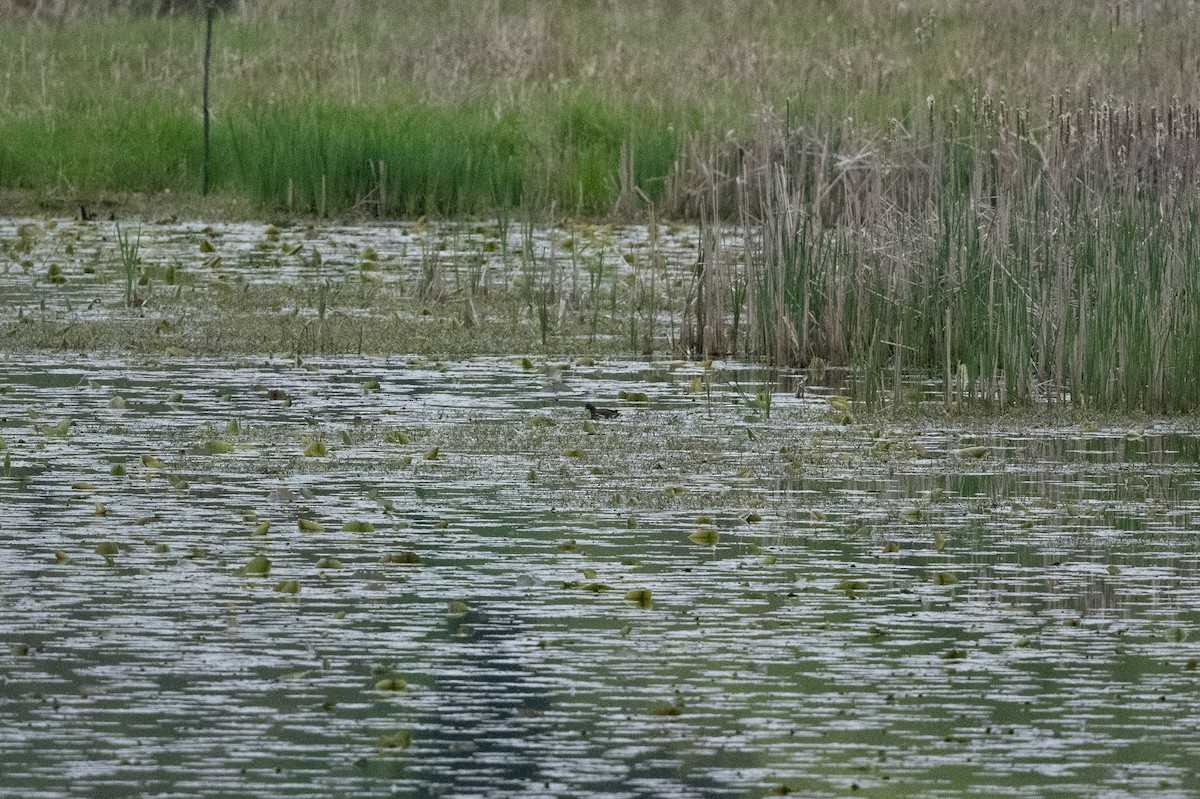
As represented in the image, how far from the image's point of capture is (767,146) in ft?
47.4

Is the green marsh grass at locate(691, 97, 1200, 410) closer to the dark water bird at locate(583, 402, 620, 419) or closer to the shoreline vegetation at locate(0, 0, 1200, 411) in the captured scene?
the shoreline vegetation at locate(0, 0, 1200, 411)

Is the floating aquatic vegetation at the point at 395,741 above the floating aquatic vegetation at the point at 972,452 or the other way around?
the other way around

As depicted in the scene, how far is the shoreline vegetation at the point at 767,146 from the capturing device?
11578mm

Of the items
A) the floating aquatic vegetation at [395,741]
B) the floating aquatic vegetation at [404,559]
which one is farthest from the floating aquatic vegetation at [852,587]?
the floating aquatic vegetation at [395,741]

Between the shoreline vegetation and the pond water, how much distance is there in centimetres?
99

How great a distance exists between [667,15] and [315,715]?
24302 millimetres

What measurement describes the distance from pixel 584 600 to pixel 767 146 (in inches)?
300

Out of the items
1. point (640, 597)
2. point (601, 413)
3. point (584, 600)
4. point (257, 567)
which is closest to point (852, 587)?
point (640, 597)

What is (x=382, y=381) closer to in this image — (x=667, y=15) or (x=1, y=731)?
(x=1, y=731)

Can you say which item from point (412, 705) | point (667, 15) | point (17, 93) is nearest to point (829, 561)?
point (412, 705)

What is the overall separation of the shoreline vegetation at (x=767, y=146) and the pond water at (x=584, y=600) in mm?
990

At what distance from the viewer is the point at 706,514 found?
866cm

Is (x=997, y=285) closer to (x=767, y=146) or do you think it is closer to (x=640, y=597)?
(x=767, y=146)

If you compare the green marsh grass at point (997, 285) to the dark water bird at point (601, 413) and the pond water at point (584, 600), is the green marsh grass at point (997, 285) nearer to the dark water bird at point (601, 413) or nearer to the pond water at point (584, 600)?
the pond water at point (584, 600)
